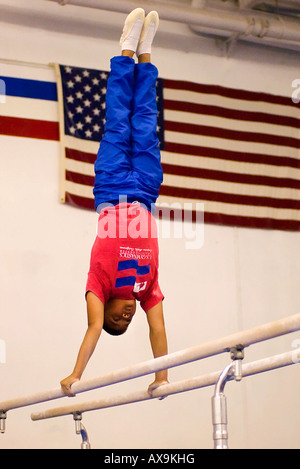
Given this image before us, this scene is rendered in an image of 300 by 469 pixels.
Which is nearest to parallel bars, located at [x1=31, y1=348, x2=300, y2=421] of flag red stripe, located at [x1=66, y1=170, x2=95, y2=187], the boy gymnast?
the boy gymnast

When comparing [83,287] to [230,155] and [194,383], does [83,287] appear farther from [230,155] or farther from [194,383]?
[194,383]

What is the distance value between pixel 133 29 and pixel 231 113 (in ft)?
12.3

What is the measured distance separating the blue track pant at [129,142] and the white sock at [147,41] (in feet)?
0.37

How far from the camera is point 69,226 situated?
729cm

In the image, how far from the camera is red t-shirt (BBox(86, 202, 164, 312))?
4.20 m

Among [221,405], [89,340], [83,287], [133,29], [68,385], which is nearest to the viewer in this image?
[221,405]

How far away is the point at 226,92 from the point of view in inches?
323

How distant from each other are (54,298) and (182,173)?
6.87 feet

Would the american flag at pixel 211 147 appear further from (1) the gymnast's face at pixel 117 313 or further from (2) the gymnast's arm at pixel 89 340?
Result: (2) the gymnast's arm at pixel 89 340

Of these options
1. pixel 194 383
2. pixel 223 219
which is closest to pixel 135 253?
pixel 194 383

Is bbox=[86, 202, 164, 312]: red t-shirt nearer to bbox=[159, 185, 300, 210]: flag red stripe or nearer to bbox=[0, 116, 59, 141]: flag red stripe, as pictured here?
bbox=[0, 116, 59, 141]: flag red stripe

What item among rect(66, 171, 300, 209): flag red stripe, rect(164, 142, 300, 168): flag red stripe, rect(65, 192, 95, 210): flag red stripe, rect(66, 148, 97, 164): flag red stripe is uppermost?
rect(164, 142, 300, 168): flag red stripe

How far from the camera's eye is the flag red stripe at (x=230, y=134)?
25.9ft

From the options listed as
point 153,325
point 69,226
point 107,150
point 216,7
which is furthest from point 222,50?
point 153,325
